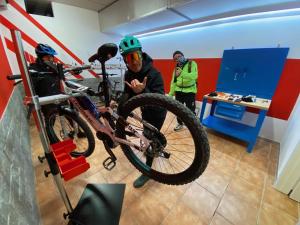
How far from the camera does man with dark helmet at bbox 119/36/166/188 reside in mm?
973

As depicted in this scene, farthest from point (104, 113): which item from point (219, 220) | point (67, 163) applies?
point (219, 220)

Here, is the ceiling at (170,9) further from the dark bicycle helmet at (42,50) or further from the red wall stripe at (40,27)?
the dark bicycle helmet at (42,50)

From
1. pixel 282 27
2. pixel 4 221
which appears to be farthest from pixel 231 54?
pixel 4 221

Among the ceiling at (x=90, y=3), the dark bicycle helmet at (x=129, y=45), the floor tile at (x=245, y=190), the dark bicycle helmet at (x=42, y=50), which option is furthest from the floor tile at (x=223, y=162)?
the ceiling at (x=90, y=3)

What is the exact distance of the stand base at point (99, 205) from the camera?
1.16 metres

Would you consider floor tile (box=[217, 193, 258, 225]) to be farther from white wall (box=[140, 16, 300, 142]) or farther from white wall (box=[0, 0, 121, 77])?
white wall (box=[0, 0, 121, 77])

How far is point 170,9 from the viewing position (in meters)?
2.28

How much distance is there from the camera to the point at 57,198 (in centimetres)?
136

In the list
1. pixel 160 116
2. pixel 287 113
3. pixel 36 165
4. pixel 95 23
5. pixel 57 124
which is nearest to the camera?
pixel 160 116

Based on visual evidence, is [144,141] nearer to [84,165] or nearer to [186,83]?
[84,165]

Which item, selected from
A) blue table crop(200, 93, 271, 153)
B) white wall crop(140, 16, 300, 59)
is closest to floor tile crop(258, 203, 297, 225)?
blue table crop(200, 93, 271, 153)

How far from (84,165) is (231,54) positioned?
2.89 metres

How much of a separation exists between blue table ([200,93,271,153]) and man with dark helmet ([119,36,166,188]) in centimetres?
150

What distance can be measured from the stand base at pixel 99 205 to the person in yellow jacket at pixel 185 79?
135 centimetres
